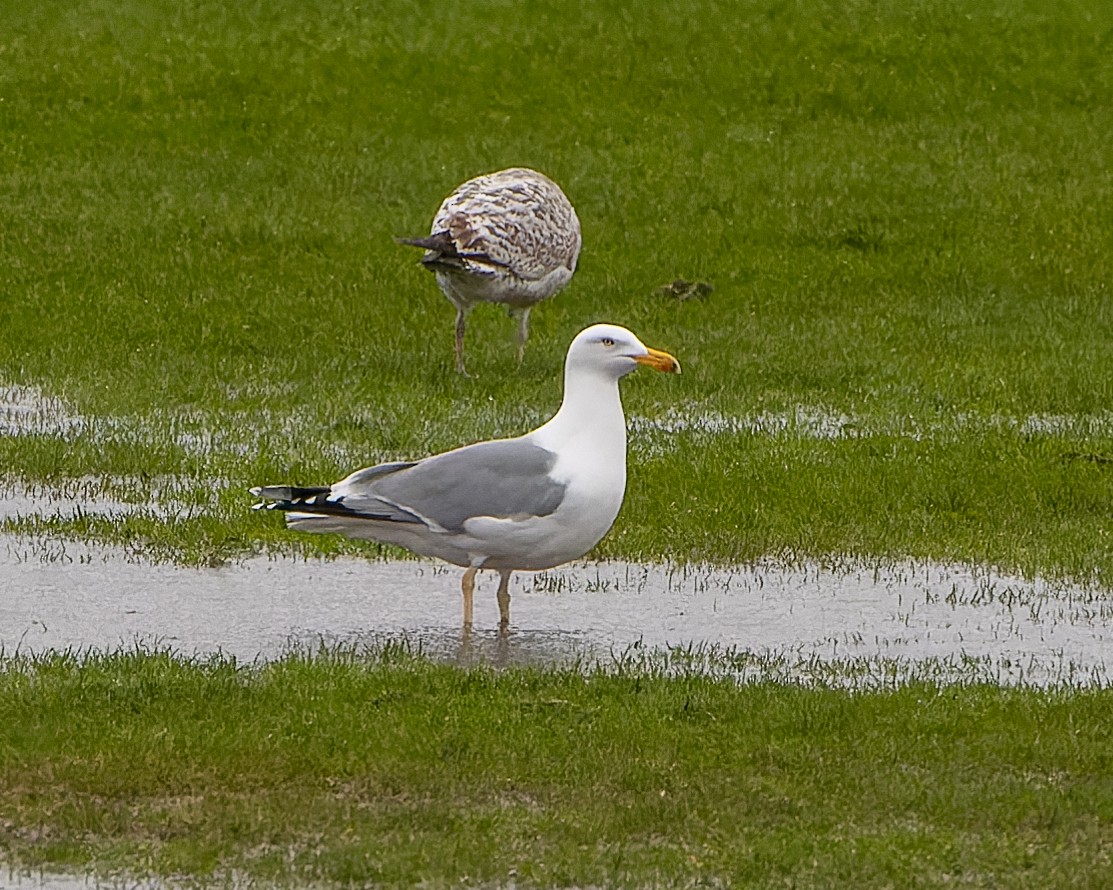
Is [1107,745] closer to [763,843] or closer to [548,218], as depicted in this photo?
[763,843]

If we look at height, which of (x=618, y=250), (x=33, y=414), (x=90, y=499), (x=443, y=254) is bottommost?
(x=90, y=499)

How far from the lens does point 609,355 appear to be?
9.30m

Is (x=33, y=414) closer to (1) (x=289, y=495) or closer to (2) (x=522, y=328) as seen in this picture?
(2) (x=522, y=328)

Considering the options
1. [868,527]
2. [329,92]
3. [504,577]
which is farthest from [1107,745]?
[329,92]

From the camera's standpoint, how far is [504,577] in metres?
9.48

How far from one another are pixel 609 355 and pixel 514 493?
0.82 meters

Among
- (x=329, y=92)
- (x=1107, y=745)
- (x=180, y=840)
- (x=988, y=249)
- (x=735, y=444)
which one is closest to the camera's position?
(x=180, y=840)

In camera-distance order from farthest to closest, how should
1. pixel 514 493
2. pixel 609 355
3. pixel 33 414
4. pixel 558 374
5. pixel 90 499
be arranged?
pixel 558 374, pixel 33 414, pixel 90 499, pixel 609 355, pixel 514 493

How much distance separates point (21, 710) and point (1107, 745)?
3.95 meters

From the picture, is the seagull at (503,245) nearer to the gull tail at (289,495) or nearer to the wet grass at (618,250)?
the wet grass at (618,250)

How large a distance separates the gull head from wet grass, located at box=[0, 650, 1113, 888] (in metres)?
1.48

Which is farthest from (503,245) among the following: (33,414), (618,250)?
(618,250)

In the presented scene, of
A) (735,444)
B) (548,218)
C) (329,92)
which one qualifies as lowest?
(735,444)

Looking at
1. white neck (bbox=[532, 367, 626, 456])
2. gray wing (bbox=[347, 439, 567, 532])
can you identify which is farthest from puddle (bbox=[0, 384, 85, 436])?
white neck (bbox=[532, 367, 626, 456])
